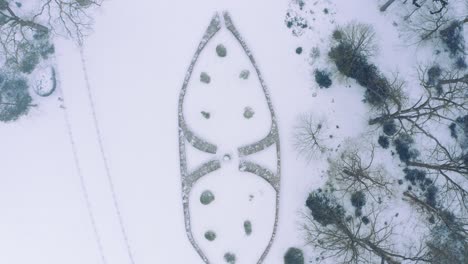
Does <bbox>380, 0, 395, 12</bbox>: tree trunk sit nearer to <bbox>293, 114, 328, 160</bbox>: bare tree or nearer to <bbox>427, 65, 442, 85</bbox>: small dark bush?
<bbox>427, 65, 442, 85</bbox>: small dark bush

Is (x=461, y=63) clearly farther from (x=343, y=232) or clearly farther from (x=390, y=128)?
(x=343, y=232)

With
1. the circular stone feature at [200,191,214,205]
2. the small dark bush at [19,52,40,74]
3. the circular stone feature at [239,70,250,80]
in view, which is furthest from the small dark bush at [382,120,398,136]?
the small dark bush at [19,52,40,74]

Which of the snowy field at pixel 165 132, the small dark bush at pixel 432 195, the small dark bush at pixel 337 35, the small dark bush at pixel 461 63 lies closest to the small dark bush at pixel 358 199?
the snowy field at pixel 165 132

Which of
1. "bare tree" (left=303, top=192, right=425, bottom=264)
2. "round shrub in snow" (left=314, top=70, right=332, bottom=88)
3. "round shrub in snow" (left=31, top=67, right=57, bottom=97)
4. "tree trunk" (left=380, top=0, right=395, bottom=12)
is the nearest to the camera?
"bare tree" (left=303, top=192, right=425, bottom=264)

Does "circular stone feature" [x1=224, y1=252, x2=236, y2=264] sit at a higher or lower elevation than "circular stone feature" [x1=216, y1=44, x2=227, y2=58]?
lower

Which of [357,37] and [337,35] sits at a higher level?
[337,35]

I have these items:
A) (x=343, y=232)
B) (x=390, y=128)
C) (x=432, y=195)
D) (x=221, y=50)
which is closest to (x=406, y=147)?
(x=390, y=128)
